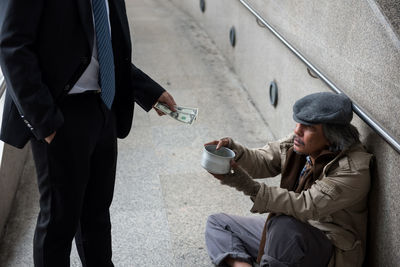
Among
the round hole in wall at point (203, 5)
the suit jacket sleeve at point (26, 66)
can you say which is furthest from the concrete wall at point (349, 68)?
the round hole in wall at point (203, 5)

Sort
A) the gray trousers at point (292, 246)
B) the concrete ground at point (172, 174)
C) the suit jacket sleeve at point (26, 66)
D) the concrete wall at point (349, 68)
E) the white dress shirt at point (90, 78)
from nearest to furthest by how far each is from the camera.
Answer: the suit jacket sleeve at point (26, 66) < the white dress shirt at point (90, 78) < the concrete wall at point (349, 68) < the gray trousers at point (292, 246) < the concrete ground at point (172, 174)

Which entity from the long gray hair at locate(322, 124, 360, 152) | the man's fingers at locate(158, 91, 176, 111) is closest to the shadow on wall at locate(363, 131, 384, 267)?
→ the long gray hair at locate(322, 124, 360, 152)

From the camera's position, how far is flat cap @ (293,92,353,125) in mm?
2676

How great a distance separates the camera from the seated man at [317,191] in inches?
106

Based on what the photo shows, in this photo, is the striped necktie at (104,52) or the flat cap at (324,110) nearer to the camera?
the striped necktie at (104,52)

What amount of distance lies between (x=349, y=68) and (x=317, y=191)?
0.79 metres

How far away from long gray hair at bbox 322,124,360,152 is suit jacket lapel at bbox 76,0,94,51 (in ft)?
3.88

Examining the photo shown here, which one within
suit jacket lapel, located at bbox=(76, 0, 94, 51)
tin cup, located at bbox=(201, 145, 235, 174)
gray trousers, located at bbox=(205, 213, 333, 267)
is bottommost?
gray trousers, located at bbox=(205, 213, 333, 267)

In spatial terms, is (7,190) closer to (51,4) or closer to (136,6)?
(51,4)

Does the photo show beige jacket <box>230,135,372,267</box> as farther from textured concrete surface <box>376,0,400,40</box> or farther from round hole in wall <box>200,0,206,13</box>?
round hole in wall <box>200,0,206,13</box>

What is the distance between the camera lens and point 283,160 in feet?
9.95

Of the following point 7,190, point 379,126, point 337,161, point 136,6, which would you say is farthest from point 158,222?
point 136,6

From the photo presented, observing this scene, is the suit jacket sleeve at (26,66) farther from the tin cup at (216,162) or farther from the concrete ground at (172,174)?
the concrete ground at (172,174)

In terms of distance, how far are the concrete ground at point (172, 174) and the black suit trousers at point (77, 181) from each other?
1.97ft
